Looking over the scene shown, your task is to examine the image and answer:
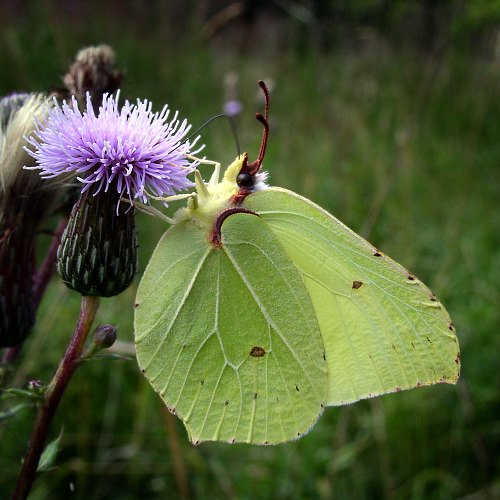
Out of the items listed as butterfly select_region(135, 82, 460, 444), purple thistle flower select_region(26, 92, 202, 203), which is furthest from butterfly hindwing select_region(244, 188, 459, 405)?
purple thistle flower select_region(26, 92, 202, 203)

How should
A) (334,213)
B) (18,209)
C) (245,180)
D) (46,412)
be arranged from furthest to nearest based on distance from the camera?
1. (334,213)
2. (245,180)
3. (18,209)
4. (46,412)

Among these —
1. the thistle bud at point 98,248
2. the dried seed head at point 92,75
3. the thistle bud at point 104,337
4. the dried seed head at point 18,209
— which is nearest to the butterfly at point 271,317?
the thistle bud at point 98,248

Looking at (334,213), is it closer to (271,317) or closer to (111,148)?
(271,317)

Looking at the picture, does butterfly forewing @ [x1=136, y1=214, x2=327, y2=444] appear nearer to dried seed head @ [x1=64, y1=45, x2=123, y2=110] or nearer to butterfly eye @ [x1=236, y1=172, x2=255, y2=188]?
butterfly eye @ [x1=236, y1=172, x2=255, y2=188]

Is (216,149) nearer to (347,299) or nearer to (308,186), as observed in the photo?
(308,186)

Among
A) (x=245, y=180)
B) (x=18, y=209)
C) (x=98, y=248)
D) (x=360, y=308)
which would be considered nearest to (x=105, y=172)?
(x=98, y=248)
